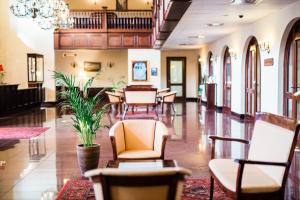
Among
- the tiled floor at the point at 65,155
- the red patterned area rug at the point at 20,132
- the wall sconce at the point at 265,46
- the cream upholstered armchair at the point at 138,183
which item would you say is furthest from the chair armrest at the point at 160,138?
the wall sconce at the point at 265,46

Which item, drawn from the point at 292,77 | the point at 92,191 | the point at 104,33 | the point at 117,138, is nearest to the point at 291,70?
the point at 292,77

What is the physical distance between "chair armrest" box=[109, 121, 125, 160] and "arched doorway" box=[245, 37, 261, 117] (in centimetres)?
595

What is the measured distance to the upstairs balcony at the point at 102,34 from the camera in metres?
16.3

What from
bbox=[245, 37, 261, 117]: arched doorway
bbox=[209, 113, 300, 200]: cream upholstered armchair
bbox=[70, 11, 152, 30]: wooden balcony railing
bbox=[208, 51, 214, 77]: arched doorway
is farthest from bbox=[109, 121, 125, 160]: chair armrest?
bbox=[70, 11, 152, 30]: wooden balcony railing

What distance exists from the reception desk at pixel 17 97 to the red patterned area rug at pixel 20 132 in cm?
317

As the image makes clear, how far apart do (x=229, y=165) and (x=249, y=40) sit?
7247 millimetres

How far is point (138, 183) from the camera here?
6.95 feet

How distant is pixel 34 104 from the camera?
15398 millimetres

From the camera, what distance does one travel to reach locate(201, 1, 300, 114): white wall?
24.8 feet

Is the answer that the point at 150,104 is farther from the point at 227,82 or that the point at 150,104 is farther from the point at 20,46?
the point at 20,46

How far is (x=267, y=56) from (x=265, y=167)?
18.2 feet

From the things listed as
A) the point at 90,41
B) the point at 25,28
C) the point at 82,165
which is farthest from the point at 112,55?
the point at 82,165

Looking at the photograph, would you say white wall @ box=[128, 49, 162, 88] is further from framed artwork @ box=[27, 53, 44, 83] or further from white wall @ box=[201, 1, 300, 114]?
white wall @ box=[201, 1, 300, 114]

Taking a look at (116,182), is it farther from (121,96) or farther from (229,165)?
(121,96)
